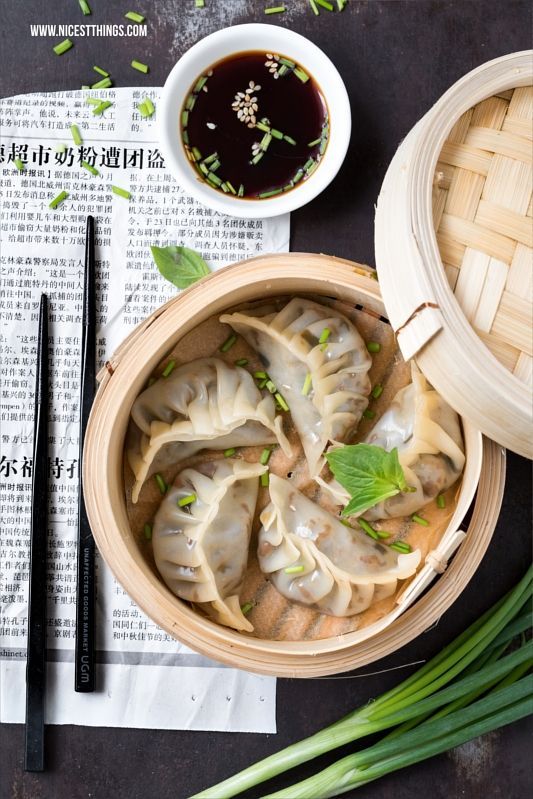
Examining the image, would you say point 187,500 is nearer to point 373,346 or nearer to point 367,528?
point 367,528

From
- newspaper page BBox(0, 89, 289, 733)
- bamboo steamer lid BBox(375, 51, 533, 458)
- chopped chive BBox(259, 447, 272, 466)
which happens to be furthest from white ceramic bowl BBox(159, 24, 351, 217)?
chopped chive BBox(259, 447, 272, 466)

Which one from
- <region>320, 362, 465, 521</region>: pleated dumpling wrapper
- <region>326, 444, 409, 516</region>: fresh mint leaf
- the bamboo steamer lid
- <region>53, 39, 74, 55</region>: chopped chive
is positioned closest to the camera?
the bamboo steamer lid

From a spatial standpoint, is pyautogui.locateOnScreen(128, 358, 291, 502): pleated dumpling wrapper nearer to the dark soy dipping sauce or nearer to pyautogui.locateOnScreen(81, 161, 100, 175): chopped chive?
the dark soy dipping sauce

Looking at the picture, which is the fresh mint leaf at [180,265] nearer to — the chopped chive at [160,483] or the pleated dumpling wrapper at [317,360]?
the pleated dumpling wrapper at [317,360]

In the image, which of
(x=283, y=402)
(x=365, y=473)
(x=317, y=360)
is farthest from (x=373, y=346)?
(x=365, y=473)

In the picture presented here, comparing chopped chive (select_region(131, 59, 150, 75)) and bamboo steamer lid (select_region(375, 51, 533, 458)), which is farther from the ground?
chopped chive (select_region(131, 59, 150, 75))

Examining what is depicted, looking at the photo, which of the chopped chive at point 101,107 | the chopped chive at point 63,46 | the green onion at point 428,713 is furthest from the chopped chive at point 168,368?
the green onion at point 428,713
